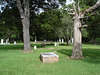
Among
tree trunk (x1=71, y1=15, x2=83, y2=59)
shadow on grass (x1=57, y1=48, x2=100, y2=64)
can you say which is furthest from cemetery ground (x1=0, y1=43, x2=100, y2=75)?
tree trunk (x1=71, y1=15, x2=83, y2=59)

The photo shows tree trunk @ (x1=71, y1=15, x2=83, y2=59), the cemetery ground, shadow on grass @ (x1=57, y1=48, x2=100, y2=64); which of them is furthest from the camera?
tree trunk @ (x1=71, y1=15, x2=83, y2=59)

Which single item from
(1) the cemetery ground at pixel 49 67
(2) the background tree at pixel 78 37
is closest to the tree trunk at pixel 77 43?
(2) the background tree at pixel 78 37

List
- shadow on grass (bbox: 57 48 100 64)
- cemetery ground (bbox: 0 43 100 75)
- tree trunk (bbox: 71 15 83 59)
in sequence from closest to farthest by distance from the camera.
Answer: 1. cemetery ground (bbox: 0 43 100 75)
2. shadow on grass (bbox: 57 48 100 64)
3. tree trunk (bbox: 71 15 83 59)

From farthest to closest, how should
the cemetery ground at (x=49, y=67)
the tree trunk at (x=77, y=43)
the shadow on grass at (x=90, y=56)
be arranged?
the tree trunk at (x=77, y=43) → the shadow on grass at (x=90, y=56) → the cemetery ground at (x=49, y=67)

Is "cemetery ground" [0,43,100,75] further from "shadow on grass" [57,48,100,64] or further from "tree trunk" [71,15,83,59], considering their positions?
"tree trunk" [71,15,83,59]

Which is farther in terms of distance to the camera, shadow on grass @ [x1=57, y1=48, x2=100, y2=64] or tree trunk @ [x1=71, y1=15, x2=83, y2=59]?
tree trunk @ [x1=71, y1=15, x2=83, y2=59]

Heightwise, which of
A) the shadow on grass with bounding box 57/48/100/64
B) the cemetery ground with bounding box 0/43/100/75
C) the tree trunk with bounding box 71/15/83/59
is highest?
the tree trunk with bounding box 71/15/83/59

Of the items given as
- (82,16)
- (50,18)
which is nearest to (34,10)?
(50,18)

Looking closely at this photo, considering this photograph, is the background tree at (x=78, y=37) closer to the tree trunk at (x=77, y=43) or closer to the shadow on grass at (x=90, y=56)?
the tree trunk at (x=77, y=43)

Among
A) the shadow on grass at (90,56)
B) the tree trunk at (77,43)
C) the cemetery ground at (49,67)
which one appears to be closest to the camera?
the cemetery ground at (49,67)

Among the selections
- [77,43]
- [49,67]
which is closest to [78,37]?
[77,43]

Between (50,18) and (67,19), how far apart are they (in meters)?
9.84

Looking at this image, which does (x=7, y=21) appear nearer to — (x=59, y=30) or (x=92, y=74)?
(x=59, y=30)

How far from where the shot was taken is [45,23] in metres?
21.0
